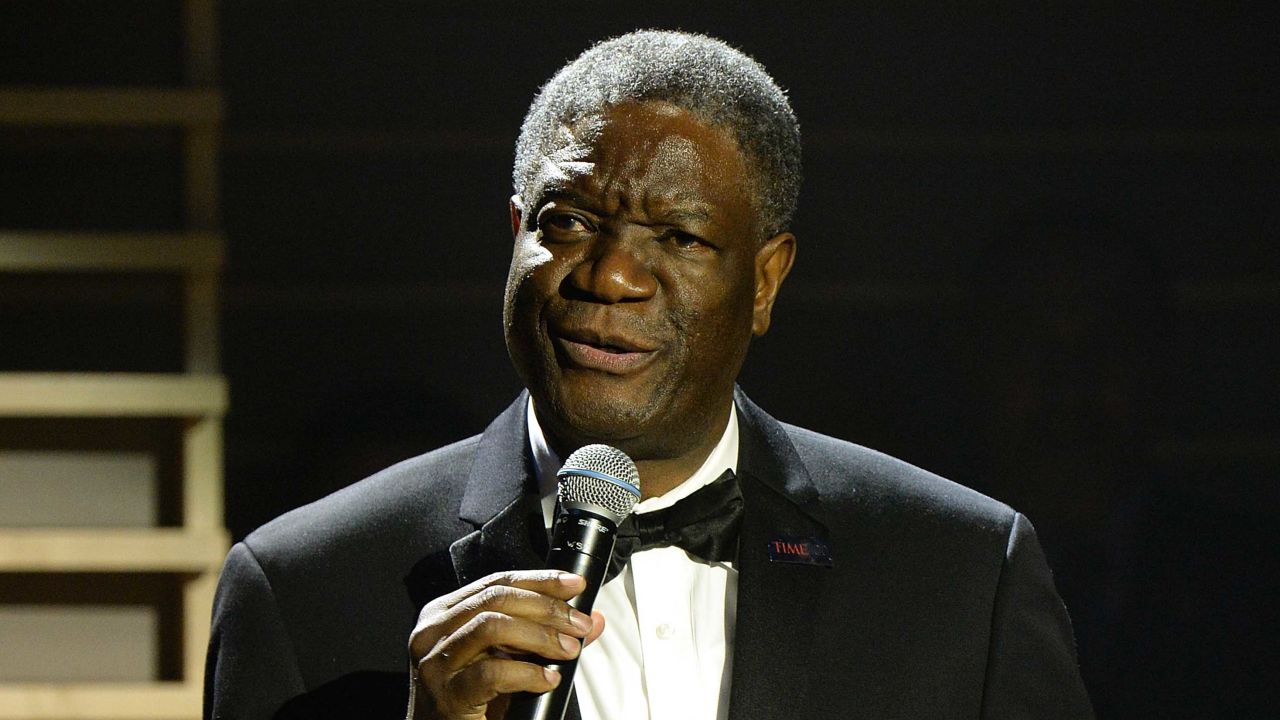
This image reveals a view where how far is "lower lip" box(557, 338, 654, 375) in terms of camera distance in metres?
1.64

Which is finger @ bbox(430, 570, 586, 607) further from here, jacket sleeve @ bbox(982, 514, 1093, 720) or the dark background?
the dark background

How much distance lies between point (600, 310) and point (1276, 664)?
5.28 feet

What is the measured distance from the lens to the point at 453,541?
5.97ft

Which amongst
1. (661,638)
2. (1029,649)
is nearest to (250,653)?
(661,638)

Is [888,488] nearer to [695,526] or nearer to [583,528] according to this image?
[695,526]

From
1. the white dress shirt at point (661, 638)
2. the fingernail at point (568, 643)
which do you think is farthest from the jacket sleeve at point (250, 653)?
the fingernail at point (568, 643)

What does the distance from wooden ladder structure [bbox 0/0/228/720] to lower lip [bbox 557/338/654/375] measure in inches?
50.8

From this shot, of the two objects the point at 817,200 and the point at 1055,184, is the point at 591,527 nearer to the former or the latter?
the point at 817,200

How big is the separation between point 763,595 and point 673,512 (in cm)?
15

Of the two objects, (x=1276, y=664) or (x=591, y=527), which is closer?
(x=591, y=527)

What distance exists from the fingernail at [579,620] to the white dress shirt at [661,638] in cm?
47

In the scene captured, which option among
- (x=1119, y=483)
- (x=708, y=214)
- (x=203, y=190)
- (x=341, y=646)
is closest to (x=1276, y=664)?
(x=1119, y=483)

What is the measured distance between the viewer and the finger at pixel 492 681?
1.25 meters

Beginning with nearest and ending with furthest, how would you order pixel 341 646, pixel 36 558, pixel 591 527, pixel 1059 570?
pixel 591 527 < pixel 341 646 < pixel 1059 570 < pixel 36 558
